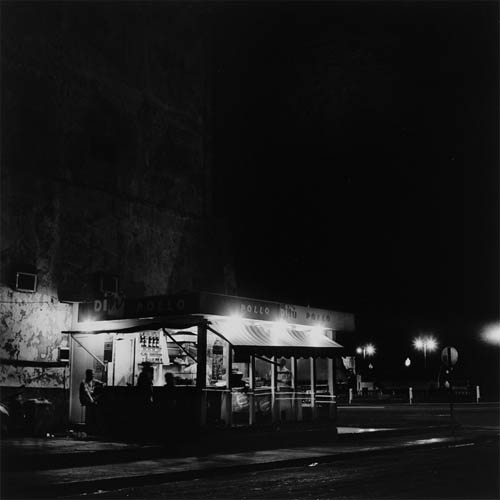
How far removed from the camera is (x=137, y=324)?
19.2 metres

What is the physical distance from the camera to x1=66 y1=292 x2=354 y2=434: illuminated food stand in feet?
57.8

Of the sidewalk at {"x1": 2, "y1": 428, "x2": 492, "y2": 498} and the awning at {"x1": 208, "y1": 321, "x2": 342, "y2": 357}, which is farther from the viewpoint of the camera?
the awning at {"x1": 208, "y1": 321, "x2": 342, "y2": 357}

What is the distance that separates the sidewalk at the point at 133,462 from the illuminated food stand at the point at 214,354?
4.67 feet

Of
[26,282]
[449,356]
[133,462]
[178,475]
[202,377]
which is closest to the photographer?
[178,475]

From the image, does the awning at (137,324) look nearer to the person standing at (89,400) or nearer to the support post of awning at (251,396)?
the person standing at (89,400)

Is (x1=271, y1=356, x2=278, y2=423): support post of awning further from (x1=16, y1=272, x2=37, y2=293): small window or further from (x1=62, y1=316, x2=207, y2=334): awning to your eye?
(x1=16, y1=272, x2=37, y2=293): small window

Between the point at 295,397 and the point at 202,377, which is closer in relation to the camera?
the point at 202,377

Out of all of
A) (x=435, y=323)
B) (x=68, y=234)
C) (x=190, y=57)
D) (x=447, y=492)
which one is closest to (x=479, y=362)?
(x=435, y=323)

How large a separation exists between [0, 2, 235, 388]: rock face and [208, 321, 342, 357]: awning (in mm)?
4710

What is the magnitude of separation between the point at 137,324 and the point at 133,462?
17.2 ft

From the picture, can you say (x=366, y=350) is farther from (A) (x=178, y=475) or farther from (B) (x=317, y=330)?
(A) (x=178, y=475)

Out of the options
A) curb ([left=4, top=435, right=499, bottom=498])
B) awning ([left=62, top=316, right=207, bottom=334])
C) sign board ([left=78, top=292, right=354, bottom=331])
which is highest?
sign board ([left=78, top=292, right=354, bottom=331])

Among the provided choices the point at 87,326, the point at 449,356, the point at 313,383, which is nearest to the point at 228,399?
the point at 313,383

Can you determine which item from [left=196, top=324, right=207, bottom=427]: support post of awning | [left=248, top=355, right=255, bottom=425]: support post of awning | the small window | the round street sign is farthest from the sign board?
the round street sign
